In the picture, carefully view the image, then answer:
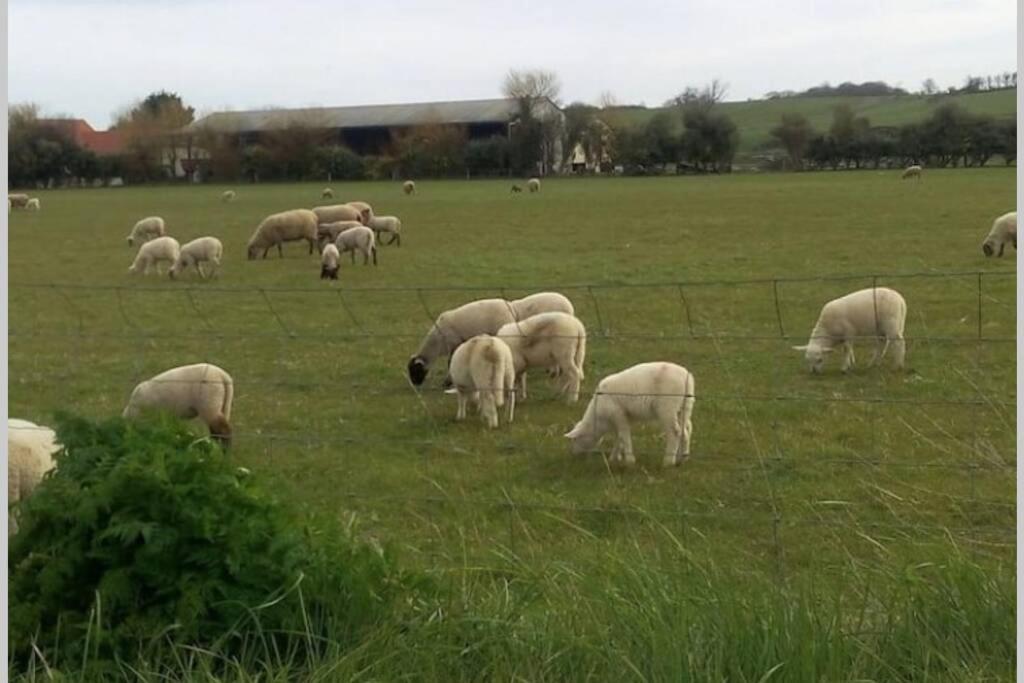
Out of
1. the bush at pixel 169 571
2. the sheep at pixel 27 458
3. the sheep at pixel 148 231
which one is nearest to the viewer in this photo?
the bush at pixel 169 571

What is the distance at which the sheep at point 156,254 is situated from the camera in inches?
1027

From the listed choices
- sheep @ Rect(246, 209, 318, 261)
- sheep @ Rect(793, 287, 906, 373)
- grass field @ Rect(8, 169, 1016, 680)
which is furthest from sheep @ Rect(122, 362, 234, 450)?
sheep @ Rect(246, 209, 318, 261)

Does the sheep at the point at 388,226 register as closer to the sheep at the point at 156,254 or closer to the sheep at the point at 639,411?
the sheep at the point at 156,254

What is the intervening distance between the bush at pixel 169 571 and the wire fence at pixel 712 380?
120 centimetres

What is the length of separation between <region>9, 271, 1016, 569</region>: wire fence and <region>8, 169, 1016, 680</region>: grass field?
5 centimetres

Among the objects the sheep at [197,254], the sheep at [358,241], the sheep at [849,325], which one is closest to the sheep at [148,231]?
the sheep at [358,241]

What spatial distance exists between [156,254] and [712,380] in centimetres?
1674

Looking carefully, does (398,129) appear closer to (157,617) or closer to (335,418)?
(335,418)

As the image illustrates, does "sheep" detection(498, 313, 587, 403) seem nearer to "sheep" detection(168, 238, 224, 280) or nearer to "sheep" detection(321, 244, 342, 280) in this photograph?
"sheep" detection(321, 244, 342, 280)

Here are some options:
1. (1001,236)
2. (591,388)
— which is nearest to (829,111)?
(1001,236)

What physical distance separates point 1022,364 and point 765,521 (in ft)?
13.7

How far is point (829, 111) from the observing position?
335 ft

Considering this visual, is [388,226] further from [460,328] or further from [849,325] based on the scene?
[849,325]

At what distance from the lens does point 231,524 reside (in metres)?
3.81
